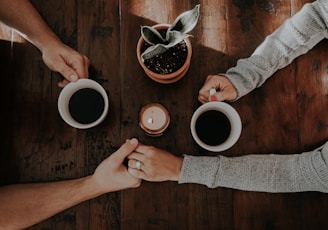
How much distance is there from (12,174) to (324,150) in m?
0.96

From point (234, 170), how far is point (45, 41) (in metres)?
0.70

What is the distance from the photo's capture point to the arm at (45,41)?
1.07 meters

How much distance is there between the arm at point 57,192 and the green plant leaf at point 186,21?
35 centimetres

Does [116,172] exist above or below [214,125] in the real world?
below

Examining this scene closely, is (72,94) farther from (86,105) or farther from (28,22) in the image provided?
(28,22)

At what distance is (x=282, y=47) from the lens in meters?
1.06

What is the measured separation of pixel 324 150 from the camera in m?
0.98

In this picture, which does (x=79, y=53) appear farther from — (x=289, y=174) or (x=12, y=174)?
(x=289, y=174)

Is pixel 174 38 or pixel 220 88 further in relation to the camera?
pixel 220 88

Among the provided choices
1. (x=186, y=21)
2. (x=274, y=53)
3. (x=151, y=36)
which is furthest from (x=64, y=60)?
(x=274, y=53)

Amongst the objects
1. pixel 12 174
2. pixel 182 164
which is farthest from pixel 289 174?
pixel 12 174

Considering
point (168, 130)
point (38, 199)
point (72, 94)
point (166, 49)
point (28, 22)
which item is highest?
point (28, 22)

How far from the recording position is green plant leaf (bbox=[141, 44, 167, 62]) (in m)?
0.89

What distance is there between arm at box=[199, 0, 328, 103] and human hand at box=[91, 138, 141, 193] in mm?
289
